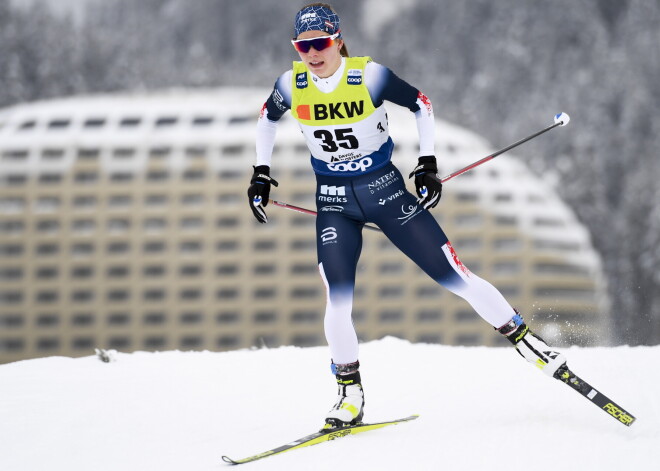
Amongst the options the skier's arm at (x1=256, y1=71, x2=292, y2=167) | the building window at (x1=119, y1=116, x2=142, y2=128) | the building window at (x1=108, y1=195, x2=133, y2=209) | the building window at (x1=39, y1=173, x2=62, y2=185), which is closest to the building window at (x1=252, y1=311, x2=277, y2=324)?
the building window at (x1=108, y1=195, x2=133, y2=209)

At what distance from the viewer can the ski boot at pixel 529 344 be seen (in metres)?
3.77

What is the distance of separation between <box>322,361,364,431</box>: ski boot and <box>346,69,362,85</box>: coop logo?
4.61 feet

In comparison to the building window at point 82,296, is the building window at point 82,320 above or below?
below

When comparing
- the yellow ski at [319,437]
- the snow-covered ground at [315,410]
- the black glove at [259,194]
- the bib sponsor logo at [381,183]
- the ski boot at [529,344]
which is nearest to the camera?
the snow-covered ground at [315,410]

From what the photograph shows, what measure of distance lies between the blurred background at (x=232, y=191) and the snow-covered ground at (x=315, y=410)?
4707cm

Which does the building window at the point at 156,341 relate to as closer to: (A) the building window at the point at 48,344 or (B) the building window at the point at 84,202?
(A) the building window at the point at 48,344

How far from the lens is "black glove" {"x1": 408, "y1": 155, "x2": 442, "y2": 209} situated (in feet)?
12.8

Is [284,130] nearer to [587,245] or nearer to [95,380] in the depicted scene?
[587,245]

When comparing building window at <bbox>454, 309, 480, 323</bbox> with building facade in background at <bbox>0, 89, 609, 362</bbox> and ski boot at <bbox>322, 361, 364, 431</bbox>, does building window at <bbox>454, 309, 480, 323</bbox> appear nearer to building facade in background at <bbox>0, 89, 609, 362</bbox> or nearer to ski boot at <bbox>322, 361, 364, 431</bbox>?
building facade in background at <bbox>0, 89, 609, 362</bbox>

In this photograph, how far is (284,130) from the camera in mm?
52562

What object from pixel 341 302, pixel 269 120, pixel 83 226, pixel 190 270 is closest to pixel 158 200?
pixel 190 270

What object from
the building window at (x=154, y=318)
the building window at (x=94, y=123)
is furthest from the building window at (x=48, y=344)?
the building window at (x=94, y=123)

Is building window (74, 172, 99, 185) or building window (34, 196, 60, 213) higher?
building window (74, 172, 99, 185)

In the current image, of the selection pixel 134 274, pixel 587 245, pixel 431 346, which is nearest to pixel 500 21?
pixel 587 245
